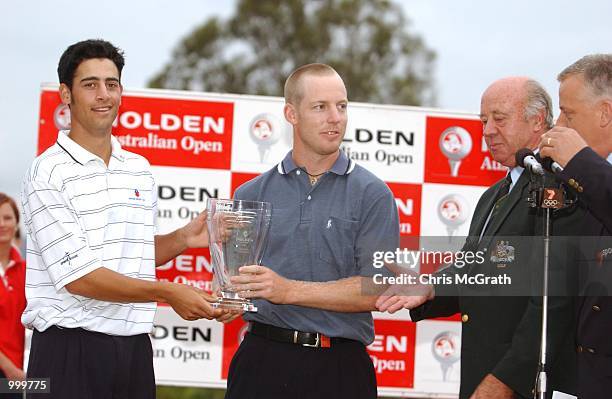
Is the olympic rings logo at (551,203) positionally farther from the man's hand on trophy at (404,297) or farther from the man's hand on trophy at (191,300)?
the man's hand on trophy at (191,300)

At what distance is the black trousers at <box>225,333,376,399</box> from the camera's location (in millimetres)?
4312

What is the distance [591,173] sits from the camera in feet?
11.5

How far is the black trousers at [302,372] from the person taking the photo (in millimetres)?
4312

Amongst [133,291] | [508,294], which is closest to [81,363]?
[133,291]

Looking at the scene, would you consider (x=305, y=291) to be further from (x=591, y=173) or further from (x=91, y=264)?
(x=591, y=173)

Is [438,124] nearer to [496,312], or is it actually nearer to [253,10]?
[496,312]

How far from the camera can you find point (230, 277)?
4.09m

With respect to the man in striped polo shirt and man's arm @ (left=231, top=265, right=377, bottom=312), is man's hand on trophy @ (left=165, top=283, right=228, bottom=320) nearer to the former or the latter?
the man in striped polo shirt

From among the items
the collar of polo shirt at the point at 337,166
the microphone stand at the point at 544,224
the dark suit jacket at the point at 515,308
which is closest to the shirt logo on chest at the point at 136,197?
the collar of polo shirt at the point at 337,166

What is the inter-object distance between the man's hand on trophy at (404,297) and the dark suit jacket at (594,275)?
84 centimetres

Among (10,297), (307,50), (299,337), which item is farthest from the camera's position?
(307,50)

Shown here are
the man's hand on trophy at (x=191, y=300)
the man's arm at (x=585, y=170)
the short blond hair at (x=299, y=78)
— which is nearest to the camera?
the man's arm at (x=585, y=170)

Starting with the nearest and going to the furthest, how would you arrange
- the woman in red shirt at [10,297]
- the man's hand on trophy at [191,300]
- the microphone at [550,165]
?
the microphone at [550,165], the man's hand on trophy at [191,300], the woman in red shirt at [10,297]

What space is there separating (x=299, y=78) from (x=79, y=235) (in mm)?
1279
